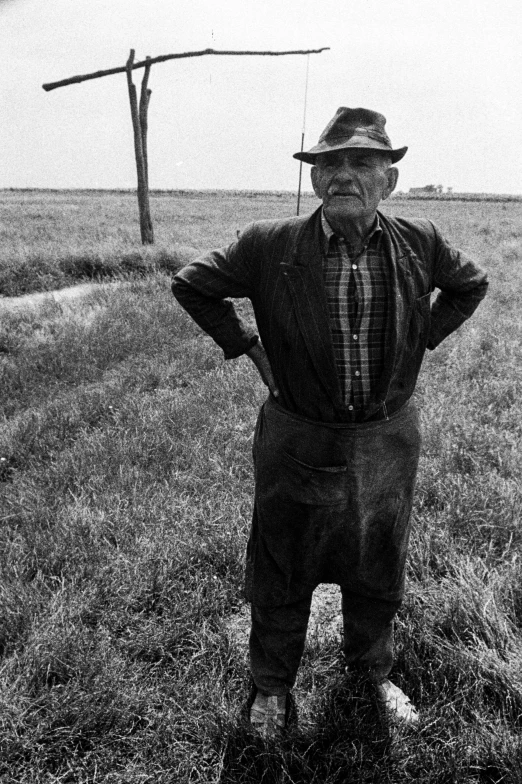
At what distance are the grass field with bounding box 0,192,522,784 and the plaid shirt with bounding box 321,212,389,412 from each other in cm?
137

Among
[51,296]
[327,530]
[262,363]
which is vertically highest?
[262,363]

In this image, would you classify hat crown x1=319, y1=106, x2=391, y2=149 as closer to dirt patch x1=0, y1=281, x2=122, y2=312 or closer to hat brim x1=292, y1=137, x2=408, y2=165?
hat brim x1=292, y1=137, x2=408, y2=165

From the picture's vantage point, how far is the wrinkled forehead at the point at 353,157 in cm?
179

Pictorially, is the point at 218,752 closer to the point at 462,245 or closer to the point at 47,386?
the point at 47,386

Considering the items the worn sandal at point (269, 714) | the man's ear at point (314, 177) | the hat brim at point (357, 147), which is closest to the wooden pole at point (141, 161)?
the man's ear at point (314, 177)

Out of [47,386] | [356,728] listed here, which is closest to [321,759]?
[356,728]

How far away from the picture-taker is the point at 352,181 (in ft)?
5.87

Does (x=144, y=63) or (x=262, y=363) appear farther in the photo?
(x=144, y=63)

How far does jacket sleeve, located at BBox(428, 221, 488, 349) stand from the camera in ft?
6.66

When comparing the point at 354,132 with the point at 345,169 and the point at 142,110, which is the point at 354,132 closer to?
the point at 345,169

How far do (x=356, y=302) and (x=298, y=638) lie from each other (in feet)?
4.43

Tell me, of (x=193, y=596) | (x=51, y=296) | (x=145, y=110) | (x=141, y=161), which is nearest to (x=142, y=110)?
(x=145, y=110)

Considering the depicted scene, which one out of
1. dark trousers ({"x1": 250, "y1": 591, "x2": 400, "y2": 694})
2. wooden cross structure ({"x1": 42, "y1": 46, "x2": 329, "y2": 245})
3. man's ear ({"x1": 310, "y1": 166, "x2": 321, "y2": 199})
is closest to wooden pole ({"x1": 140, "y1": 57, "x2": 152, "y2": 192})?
wooden cross structure ({"x1": 42, "y1": 46, "x2": 329, "y2": 245})

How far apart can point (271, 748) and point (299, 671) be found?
413 millimetres
